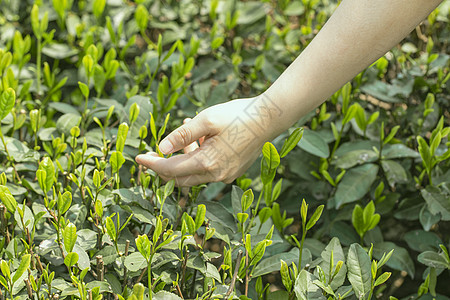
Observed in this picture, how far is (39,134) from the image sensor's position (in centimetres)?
146

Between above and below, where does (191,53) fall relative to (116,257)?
above

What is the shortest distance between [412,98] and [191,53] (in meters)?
0.77

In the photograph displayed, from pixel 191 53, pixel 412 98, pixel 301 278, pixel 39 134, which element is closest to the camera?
pixel 301 278

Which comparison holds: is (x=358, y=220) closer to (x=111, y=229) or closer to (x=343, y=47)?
(x=343, y=47)

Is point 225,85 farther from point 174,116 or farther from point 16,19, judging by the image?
point 16,19

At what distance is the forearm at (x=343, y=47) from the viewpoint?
3.59 ft

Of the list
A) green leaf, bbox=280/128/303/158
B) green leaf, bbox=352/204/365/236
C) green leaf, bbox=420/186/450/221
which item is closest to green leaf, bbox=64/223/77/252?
green leaf, bbox=280/128/303/158

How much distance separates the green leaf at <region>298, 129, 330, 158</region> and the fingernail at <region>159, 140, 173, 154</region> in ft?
1.44

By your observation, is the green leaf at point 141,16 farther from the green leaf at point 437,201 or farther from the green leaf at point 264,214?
the green leaf at point 437,201

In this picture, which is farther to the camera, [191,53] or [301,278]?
[191,53]

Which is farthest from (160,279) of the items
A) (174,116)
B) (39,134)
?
(174,116)

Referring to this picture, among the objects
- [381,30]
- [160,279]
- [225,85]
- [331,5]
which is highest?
[381,30]

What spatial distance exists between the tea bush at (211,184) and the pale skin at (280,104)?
0.22ft

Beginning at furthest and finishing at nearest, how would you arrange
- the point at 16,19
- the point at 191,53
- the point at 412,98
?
the point at 16,19 < the point at 412,98 < the point at 191,53
